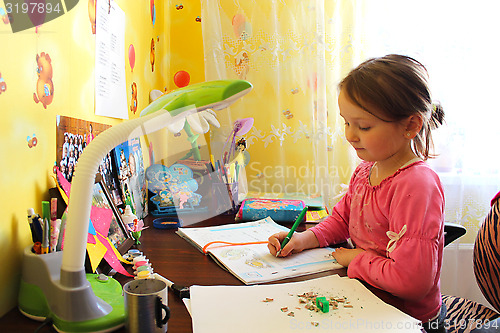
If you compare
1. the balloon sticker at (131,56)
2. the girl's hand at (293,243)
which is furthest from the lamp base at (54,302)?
the balloon sticker at (131,56)

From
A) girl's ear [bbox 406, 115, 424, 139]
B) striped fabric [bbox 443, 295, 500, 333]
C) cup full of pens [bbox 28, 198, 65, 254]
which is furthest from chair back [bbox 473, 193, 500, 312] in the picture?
cup full of pens [bbox 28, 198, 65, 254]

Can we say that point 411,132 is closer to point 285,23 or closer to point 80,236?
point 80,236

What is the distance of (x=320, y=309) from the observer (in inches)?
23.8

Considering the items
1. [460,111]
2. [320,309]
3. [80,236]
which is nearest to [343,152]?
[460,111]

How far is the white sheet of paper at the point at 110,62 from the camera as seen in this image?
925 mm

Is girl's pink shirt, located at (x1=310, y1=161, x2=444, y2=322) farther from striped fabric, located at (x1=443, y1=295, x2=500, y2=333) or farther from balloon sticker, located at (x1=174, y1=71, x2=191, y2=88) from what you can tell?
balloon sticker, located at (x1=174, y1=71, x2=191, y2=88)

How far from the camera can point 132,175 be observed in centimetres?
111

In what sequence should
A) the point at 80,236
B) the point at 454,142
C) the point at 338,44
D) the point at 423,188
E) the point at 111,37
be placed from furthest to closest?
the point at 454,142
the point at 338,44
the point at 111,37
the point at 423,188
the point at 80,236

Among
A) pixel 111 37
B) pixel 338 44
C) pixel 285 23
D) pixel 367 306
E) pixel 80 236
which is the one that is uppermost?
pixel 285 23

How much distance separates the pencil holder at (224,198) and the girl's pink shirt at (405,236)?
487mm

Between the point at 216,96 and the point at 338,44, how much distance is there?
47.9 inches

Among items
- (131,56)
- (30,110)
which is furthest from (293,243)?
(131,56)

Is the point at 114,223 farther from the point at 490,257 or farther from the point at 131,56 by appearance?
the point at 490,257

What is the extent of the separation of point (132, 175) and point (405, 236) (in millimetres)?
769
